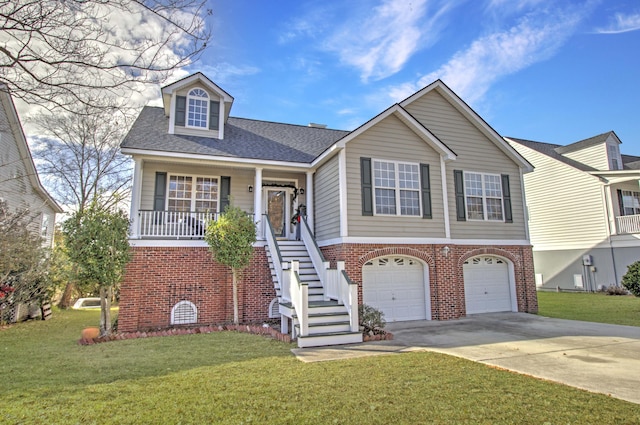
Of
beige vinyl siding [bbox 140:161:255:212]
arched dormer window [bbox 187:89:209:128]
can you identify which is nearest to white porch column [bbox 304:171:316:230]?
beige vinyl siding [bbox 140:161:255:212]

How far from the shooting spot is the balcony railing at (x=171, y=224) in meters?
10.8

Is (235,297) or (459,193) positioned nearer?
(235,297)

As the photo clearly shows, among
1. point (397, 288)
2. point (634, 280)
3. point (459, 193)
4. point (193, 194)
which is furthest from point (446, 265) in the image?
point (193, 194)

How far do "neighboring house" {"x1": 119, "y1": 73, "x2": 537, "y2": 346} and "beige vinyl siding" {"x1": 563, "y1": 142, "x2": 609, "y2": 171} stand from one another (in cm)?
1086

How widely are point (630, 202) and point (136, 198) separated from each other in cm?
2490

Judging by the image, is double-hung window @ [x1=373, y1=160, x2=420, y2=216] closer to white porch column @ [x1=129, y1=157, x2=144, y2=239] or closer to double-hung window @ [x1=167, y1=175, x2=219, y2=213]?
double-hung window @ [x1=167, y1=175, x2=219, y2=213]

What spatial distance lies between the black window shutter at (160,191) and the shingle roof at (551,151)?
21.6 meters

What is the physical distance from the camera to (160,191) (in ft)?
38.8

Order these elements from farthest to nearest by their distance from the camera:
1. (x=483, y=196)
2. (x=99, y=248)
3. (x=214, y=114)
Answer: (x=214, y=114) → (x=483, y=196) → (x=99, y=248)

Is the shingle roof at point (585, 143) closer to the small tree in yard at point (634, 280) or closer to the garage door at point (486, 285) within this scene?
the small tree in yard at point (634, 280)

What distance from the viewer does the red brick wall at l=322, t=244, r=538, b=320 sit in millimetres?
10492

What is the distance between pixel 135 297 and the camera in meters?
10.0

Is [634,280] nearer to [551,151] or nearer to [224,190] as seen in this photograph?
[551,151]

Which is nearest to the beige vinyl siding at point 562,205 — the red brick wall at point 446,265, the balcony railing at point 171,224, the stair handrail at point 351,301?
the red brick wall at point 446,265
